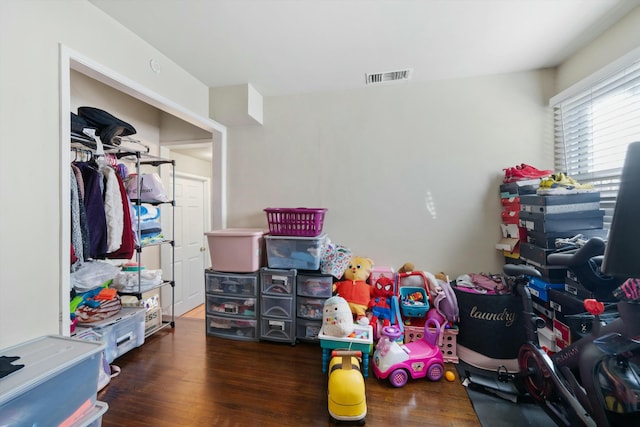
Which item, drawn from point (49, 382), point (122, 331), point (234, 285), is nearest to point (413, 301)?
point (234, 285)

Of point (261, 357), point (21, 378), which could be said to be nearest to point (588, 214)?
point (261, 357)

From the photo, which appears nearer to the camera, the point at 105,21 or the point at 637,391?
the point at 637,391

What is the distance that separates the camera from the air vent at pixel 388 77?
2.29m

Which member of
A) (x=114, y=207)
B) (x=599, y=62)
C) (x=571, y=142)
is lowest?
Result: (x=114, y=207)

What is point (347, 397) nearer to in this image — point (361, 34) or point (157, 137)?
point (361, 34)

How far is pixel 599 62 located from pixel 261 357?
3.32m

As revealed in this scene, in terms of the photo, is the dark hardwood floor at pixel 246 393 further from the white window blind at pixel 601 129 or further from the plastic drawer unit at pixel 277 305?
the white window blind at pixel 601 129

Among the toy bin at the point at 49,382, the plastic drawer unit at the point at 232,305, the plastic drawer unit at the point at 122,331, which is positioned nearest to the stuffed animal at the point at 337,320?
the plastic drawer unit at the point at 232,305

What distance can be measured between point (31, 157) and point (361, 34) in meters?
2.06

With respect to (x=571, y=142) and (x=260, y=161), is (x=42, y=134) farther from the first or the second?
(x=571, y=142)

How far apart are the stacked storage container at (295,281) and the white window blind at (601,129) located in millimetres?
2093

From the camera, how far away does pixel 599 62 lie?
5.99 feet

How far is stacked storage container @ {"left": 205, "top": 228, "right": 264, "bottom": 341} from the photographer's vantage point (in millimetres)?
2277

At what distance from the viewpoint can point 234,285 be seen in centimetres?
234
